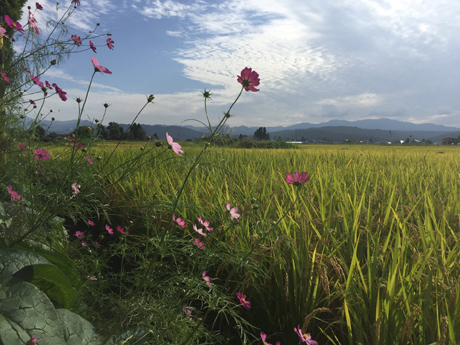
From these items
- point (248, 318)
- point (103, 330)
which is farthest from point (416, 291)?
point (103, 330)

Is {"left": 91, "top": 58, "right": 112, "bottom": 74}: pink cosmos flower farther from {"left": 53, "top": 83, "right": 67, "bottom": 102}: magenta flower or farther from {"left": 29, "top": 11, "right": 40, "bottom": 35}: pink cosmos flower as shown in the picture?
{"left": 29, "top": 11, "right": 40, "bottom": 35}: pink cosmos flower

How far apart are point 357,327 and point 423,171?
2906 mm

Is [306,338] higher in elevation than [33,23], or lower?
lower

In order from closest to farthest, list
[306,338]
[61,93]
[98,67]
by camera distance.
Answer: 1. [306,338]
2. [98,67]
3. [61,93]

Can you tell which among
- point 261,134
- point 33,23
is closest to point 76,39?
point 33,23

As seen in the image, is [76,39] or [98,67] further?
[76,39]

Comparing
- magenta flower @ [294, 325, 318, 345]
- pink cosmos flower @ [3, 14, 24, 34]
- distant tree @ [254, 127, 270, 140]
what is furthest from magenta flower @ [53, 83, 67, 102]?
distant tree @ [254, 127, 270, 140]

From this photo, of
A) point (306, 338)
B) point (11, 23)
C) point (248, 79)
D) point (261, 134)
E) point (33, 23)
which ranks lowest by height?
point (306, 338)

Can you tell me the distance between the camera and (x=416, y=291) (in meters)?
1.03

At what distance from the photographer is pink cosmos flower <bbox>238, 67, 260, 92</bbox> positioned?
104cm

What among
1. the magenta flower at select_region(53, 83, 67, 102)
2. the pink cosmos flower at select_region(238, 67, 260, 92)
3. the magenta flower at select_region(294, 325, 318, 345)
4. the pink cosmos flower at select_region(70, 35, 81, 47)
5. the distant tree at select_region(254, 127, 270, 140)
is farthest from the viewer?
the distant tree at select_region(254, 127, 270, 140)

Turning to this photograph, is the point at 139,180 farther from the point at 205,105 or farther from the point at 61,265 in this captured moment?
the point at 205,105

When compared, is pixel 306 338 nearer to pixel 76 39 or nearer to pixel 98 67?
pixel 98 67

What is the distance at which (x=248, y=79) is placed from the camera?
3.44 feet
